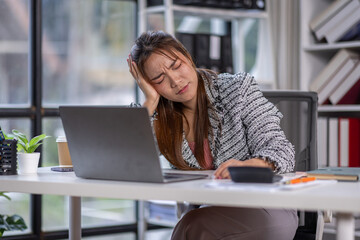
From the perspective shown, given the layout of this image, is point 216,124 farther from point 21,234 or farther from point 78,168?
point 21,234

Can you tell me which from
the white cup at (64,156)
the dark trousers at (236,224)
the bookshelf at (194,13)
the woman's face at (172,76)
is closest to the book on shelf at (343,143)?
the bookshelf at (194,13)

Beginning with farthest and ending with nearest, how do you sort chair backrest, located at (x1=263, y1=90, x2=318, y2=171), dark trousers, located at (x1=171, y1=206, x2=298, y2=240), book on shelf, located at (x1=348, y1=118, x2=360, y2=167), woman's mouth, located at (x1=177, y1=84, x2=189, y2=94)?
book on shelf, located at (x1=348, y1=118, x2=360, y2=167), chair backrest, located at (x1=263, y1=90, x2=318, y2=171), woman's mouth, located at (x1=177, y1=84, x2=189, y2=94), dark trousers, located at (x1=171, y1=206, x2=298, y2=240)

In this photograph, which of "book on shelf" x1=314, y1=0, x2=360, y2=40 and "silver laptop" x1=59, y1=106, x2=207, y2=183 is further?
"book on shelf" x1=314, y1=0, x2=360, y2=40

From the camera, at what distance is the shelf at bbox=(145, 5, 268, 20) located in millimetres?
3432

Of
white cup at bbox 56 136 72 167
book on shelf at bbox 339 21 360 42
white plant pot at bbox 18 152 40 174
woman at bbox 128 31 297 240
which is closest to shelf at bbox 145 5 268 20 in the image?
book on shelf at bbox 339 21 360 42

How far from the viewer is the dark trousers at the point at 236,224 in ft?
5.40

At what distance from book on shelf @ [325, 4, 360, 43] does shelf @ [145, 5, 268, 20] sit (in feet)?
1.55

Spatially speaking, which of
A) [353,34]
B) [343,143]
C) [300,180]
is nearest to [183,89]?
[300,180]

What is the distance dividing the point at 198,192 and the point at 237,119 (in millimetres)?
781

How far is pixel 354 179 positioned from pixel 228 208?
0.38 metres

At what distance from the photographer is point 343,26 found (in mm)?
3297

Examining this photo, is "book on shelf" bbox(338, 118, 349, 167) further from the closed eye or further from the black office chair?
the closed eye

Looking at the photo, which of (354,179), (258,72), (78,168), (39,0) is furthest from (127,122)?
(258,72)

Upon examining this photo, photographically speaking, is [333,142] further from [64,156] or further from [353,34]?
[64,156]
